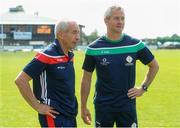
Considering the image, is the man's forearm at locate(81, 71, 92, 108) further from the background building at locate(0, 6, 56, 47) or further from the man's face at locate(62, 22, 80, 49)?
the background building at locate(0, 6, 56, 47)

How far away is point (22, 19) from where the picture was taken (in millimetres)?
121500

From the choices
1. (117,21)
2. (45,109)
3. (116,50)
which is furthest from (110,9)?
(45,109)

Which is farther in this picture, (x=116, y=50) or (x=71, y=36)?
(x=116, y=50)

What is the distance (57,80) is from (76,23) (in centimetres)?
64

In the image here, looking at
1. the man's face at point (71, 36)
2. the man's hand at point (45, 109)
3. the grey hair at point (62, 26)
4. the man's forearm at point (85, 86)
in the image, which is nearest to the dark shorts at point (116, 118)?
the man's forearm at point (85, 86)

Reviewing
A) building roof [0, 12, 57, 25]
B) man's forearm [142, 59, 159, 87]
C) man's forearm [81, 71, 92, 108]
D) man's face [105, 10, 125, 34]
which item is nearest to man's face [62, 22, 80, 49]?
man's face [105, 10, 125, 34]

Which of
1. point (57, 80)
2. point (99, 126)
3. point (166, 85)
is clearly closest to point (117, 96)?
point (99, 126)

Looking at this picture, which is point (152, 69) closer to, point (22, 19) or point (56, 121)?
point (56, 121)

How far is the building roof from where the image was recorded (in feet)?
372

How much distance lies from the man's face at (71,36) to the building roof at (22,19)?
348ft

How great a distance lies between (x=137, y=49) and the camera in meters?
5.73

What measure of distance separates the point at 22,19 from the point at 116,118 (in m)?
118

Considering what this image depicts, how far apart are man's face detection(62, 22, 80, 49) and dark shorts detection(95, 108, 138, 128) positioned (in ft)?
3.65

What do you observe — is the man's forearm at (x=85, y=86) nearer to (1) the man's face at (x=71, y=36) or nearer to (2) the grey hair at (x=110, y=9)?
(2) the grey hair at (x=110, y=9)
